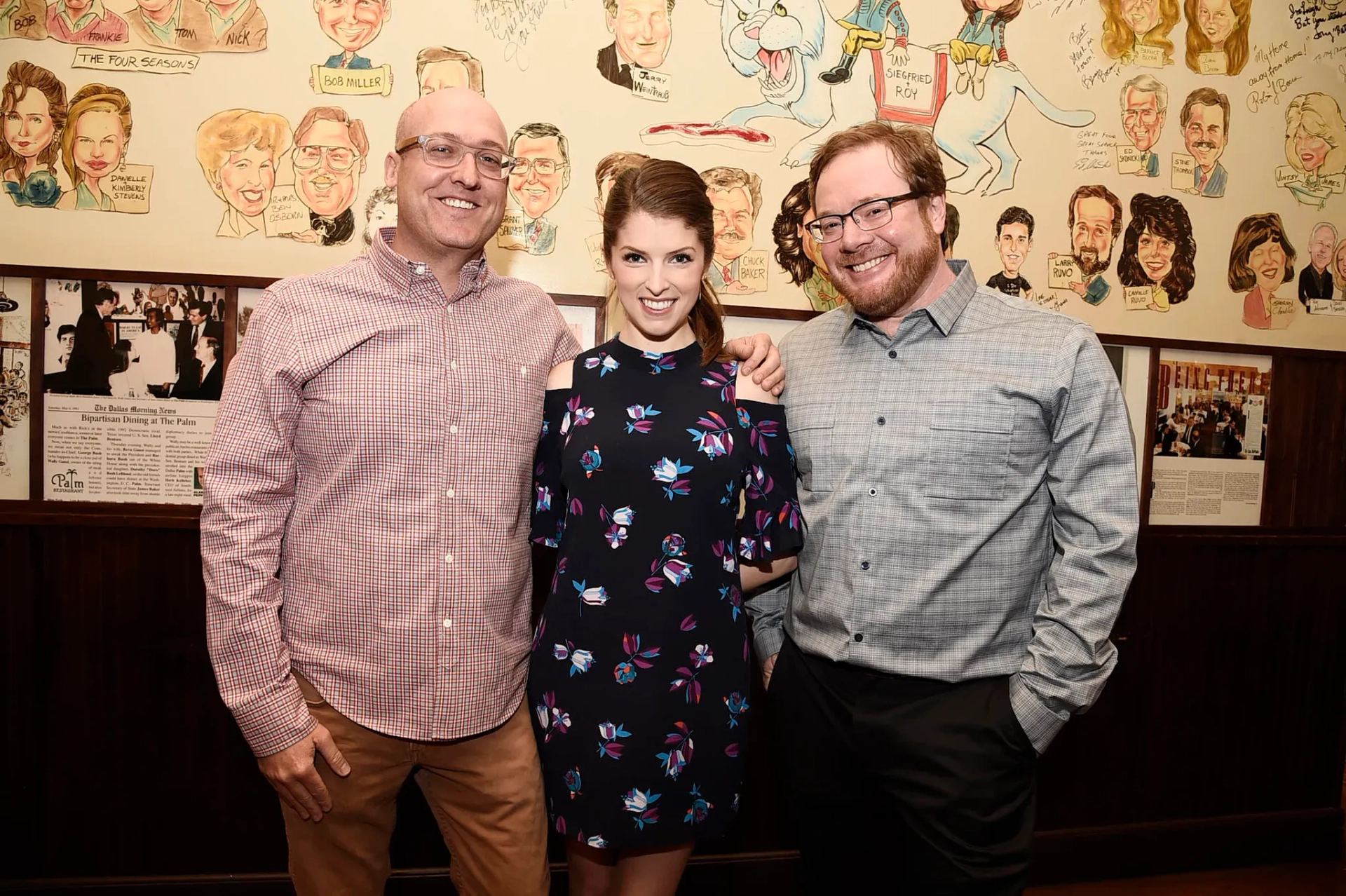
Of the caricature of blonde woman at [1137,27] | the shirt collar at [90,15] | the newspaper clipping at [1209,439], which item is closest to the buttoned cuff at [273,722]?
the shirt collar at [90,15]

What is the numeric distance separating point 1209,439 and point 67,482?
3765mm

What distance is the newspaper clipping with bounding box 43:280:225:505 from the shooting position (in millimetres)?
2230

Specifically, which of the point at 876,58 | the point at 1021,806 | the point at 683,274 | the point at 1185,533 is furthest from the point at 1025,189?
the point at 1021,806

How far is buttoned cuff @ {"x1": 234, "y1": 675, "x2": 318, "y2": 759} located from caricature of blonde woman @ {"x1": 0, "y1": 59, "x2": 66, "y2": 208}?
5.42 ft

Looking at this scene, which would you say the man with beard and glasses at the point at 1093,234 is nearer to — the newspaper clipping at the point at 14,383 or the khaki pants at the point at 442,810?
the khaki pants at the point at 442,810

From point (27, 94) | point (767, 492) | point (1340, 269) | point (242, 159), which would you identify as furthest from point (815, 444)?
point (1340, 269)

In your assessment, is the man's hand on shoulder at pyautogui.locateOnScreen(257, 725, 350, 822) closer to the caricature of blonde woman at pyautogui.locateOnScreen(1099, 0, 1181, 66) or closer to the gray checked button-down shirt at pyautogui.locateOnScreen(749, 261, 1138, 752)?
the gray checked button-down shirt at pyautogui.locateOnScreen(749, 261, 1138, 752)

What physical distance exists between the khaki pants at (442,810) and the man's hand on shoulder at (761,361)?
90cm

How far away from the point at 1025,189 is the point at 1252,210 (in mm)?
940

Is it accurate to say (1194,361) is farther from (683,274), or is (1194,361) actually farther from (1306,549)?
(683,274)

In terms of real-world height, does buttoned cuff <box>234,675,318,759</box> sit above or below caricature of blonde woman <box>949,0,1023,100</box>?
below

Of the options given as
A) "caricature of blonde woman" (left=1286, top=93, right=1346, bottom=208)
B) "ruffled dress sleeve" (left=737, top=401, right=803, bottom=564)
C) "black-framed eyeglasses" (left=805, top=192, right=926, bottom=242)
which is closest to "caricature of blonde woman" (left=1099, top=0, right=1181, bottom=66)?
"caricature of blonde woman" (left=1286, top=93, right=1346, bottom=208)

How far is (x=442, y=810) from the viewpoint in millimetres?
1756

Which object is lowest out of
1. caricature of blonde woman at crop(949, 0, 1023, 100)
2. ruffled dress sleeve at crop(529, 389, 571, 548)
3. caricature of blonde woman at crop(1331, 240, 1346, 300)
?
ruffled dress sleeve at crop(529, 389, 571, 548)
